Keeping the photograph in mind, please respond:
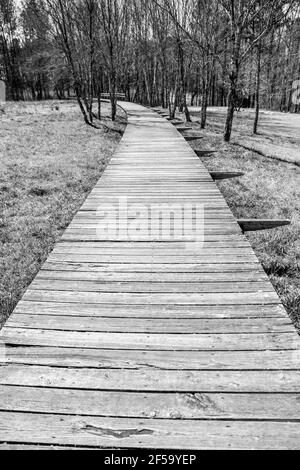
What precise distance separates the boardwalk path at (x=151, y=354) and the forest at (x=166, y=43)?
10837 millimetres

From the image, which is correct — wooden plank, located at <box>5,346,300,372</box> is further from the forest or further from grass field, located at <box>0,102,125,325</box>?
the forest

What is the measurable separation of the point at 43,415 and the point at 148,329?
3.25 ft

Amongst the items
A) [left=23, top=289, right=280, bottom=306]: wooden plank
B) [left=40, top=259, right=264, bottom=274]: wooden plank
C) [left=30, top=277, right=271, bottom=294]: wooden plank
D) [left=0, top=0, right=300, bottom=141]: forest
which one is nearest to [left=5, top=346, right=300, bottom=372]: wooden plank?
[left=23, top=289, right=280, bottom=306]: wooden plank

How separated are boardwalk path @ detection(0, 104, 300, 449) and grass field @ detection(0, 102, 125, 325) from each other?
90 centimetres

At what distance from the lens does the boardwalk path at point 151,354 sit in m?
1.96

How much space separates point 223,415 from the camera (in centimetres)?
203

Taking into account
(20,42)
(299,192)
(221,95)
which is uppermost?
(20,42)

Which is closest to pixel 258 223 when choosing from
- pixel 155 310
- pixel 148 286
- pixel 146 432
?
pixel 148 286

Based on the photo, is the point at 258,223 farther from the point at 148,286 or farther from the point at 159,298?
the point at 159,298

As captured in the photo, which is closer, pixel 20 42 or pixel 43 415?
pixel 43 415

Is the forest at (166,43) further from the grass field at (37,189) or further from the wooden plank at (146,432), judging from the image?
the wooden plank at (146,432)

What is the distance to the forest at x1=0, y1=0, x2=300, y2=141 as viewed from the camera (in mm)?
13750
